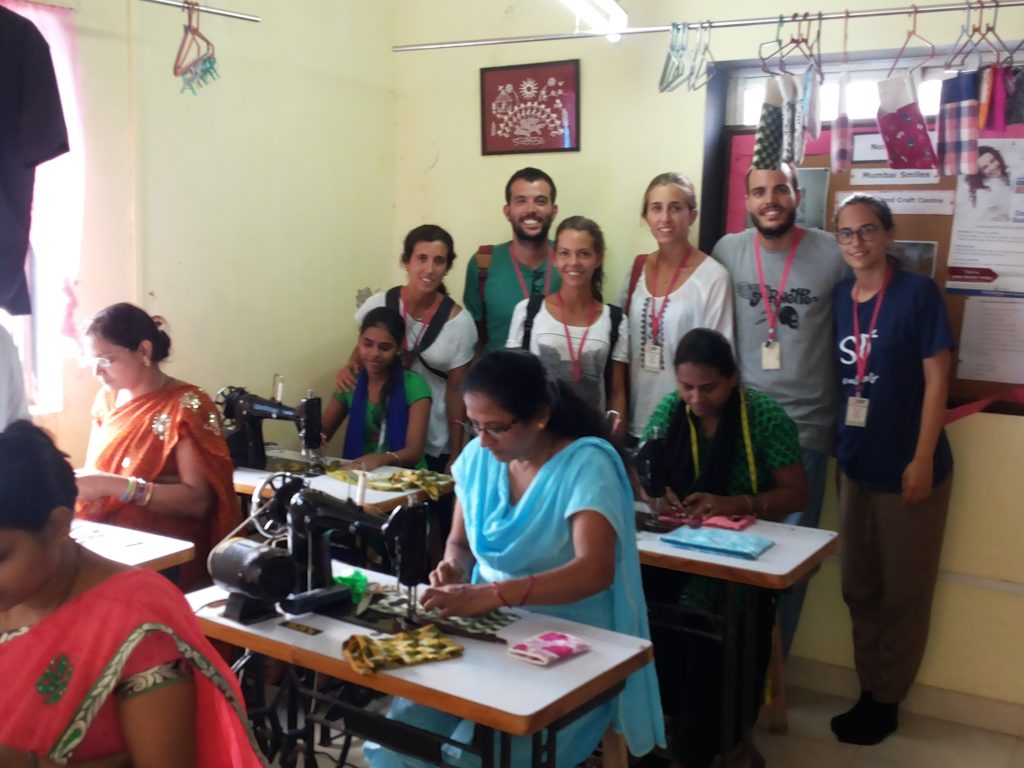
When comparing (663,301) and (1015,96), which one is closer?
(1015,96)

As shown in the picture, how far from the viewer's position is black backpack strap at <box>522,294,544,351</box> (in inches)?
143

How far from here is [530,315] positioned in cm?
366

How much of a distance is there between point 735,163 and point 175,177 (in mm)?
2066

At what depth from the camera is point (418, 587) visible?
2.17 m

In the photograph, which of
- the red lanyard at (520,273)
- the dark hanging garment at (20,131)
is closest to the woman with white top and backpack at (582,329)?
the red lanyard at (520,273)

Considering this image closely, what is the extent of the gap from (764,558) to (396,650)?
1.06 m

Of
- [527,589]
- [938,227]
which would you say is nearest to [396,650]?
[527,589]

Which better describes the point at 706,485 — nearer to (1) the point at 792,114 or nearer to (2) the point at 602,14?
(1) the point at 792,114

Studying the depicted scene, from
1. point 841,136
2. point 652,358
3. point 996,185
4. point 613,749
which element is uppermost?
point 841,136

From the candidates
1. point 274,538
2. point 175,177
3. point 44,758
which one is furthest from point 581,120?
point 44,758

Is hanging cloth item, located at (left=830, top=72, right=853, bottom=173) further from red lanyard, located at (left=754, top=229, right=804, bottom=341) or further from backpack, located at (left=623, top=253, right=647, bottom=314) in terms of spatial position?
backpack, located at (left=623, top=253, right=647, bottom=314)

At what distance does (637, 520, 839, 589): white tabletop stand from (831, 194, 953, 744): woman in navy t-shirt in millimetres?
592

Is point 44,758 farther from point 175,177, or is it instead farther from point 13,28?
point 175,177

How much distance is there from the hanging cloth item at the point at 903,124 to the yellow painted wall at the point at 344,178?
530mm
